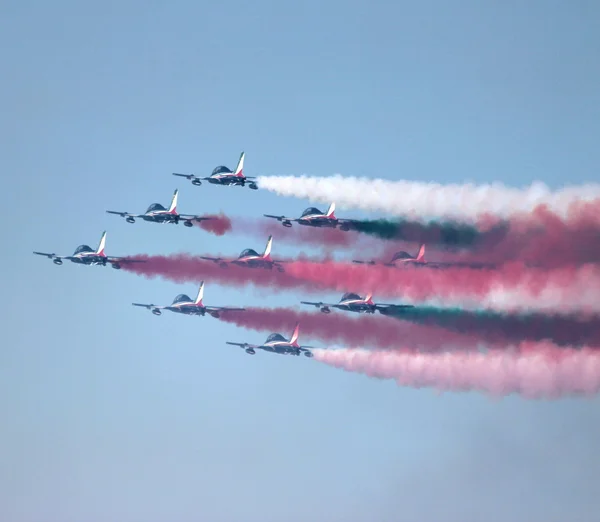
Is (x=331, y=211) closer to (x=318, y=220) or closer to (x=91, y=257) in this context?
(x=318, y=220)

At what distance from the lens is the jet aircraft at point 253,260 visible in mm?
88688

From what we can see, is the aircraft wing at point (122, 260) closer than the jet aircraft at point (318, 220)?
No

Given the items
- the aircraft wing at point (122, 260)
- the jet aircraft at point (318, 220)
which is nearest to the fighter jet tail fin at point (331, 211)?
the jet aircraft at point (318, 220)

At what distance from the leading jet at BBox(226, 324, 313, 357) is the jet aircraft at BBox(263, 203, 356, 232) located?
695 cm

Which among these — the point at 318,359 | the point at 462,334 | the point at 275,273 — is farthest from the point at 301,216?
the point at 462,334

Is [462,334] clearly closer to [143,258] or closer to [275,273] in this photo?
[275,273]

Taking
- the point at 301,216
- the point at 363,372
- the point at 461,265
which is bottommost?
the point at 363,372

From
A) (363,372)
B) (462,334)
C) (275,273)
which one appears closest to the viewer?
(462,334)

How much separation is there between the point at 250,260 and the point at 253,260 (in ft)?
0.81

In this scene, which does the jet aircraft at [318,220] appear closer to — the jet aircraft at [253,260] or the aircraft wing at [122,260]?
the jet aircraft at [253,260]

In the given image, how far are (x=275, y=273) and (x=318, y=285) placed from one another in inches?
147

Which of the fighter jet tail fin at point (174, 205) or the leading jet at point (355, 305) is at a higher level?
the fighter jet tail fin at point (174, 205)

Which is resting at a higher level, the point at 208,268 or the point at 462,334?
the point at 208,268

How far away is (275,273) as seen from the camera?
87750 millimetres
